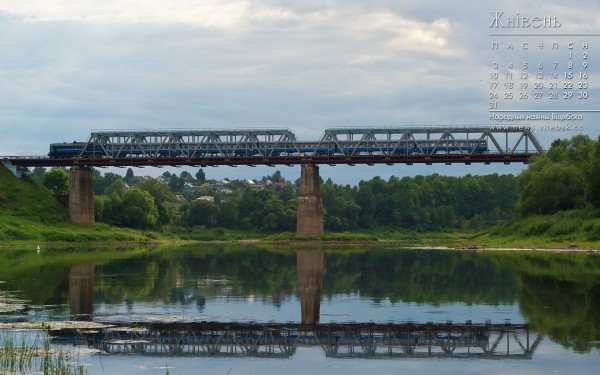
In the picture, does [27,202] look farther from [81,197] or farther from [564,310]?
[564,310]

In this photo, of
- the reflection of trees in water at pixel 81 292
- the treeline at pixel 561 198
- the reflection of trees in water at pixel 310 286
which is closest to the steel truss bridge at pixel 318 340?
the reflection of trees in water at pixel 310 286

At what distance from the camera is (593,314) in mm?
37250

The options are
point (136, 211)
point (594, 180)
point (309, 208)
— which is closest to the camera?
point (594, 180)

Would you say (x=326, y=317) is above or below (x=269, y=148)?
below

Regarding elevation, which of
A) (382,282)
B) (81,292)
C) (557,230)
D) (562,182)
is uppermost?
(562,182)

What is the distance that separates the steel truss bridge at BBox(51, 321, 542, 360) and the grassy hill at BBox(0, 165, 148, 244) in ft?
286

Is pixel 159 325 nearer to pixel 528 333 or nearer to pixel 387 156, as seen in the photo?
pixel 528 333

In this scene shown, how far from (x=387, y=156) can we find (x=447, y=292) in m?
92.1

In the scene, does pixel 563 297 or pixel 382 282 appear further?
pixel 382 282

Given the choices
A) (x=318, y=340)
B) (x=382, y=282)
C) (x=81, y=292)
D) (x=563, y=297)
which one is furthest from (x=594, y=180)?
(x=318, y=340)

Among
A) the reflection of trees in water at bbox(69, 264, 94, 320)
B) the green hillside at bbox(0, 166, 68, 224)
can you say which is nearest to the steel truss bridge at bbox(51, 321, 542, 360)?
the reflection of trees in water at bbox(69, 264, 94, 320)

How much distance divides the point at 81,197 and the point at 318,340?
117607 millimetres

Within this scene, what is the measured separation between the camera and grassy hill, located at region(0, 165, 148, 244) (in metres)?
123

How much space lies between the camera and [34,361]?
1040 inches
